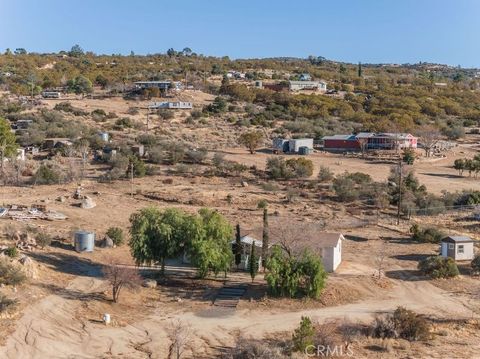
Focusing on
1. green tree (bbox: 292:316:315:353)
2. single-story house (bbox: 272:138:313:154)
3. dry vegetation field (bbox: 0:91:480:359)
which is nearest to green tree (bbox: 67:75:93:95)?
single-story house (bbox: 272:138:313:154)

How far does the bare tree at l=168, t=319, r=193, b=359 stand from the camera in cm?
2195

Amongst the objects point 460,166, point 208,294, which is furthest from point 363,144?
point 208,294

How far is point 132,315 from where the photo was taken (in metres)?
25.8

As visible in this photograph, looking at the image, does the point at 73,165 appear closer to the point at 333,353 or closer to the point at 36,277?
the point at 36,277

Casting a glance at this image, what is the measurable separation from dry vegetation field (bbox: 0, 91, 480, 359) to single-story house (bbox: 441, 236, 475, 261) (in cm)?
134

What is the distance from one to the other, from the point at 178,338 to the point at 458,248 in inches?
692

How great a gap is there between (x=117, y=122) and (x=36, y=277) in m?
51.2

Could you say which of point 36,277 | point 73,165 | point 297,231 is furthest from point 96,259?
point 73,165

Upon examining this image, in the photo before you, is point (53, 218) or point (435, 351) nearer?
point (435, 351)

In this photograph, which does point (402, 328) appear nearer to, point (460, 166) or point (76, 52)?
point (460, 166)

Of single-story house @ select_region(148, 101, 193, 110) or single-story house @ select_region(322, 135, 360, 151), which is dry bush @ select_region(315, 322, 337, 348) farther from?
single-story house @ select_region(148, 101, 193, 110)

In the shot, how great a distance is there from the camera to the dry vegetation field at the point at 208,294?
23.0 meters

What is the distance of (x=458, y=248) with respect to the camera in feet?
111

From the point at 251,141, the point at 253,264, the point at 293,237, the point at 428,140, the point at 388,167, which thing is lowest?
the point at 253,264
